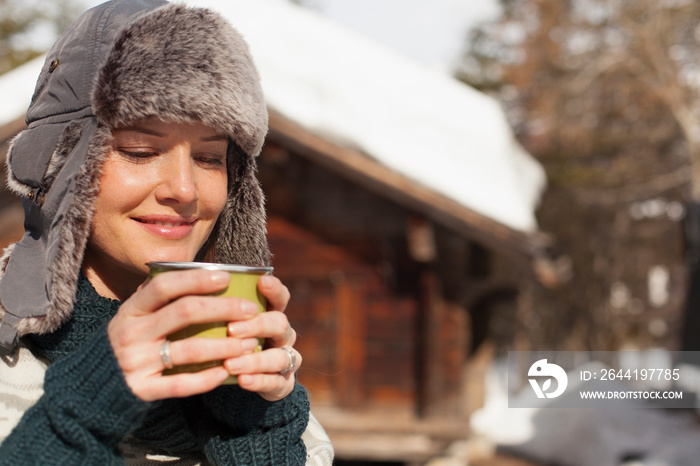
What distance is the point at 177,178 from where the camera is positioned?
133cm

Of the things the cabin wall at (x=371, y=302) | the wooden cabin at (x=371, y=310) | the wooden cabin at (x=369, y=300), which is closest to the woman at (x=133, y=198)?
the wooden cabin at (x=369, y=300)

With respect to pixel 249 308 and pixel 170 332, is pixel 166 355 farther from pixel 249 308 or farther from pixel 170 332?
pixel 249 308

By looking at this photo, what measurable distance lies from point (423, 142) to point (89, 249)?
712cm

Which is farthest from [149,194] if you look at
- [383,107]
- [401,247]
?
[383,107]

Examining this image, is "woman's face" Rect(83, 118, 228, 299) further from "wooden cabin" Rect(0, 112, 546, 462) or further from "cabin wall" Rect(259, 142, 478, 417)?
"cabin wall" Rect(259, 142, 478, 417)

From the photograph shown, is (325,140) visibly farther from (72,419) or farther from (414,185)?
(72,419)

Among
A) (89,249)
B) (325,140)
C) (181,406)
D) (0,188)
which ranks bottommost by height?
(181,406)

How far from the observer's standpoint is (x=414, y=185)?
21.7 ft

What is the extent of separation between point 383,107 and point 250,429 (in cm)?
779

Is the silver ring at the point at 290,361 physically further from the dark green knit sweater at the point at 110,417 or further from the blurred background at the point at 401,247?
the blurred background at the point at 401,247

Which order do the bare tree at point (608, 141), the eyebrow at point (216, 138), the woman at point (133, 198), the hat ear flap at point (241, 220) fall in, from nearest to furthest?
1. the woman at point (133, 198)
2. the eyebrow at point (216, 138)
3. the hat ear flap at point (241, 220)
4. the bare tree at point (608, 141)

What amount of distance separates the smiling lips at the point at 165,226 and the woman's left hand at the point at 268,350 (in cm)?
31

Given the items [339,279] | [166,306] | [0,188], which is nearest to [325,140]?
[339,279]

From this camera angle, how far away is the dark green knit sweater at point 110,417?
1.04 meters
